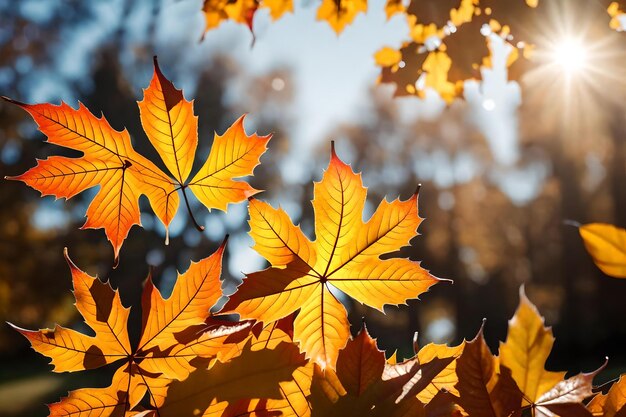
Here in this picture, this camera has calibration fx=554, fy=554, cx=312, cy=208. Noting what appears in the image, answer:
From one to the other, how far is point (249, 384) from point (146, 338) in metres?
0.13

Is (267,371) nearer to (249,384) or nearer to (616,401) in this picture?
(249,384)

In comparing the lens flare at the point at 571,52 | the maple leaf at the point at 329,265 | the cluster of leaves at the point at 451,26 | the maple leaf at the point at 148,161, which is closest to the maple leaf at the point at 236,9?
the cluster of leaves at the point at 451,26

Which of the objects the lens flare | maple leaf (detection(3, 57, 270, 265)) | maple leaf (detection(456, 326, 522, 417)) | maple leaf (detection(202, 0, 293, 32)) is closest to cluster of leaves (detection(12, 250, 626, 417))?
maple leaf (detection(456, 326, 522, 417))

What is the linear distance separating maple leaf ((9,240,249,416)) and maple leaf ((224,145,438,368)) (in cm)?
3

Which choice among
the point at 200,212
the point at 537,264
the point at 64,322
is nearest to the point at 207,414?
the point at 200,212

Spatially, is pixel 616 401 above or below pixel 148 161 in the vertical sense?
below

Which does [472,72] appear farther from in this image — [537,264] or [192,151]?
[537,264]

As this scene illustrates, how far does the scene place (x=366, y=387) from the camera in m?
0.47

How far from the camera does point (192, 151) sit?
26.9 inches

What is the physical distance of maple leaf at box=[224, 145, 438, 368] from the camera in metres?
0.55

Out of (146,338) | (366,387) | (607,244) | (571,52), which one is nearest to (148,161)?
(146,338)

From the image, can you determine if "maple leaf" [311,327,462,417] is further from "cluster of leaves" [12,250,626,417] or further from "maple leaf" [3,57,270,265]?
"maple leaf" [3,57,270,265]

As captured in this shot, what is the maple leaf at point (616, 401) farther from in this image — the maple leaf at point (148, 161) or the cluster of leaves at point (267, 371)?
the maple leaf at point (148, 161)

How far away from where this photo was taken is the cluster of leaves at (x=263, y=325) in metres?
0.46
